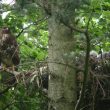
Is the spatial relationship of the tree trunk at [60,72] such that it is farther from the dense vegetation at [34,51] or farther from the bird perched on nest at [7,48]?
the bird perched on nest at [7,48]

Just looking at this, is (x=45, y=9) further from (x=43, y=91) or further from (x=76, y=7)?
(x=43, y=91)

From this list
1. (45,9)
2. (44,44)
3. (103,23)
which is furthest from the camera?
(44,44)

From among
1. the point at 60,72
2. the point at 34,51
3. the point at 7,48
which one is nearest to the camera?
the point at 60,72

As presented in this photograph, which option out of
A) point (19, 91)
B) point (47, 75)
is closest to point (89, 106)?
point (47, 75)

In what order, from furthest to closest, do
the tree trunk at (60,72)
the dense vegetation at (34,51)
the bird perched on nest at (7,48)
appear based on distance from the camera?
the bird perched on nest at (7,48) → the tree trunk at (60,72) → the dense vegetation at (34,51)

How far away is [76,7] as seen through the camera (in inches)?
116

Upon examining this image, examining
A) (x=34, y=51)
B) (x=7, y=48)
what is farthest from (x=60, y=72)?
(x=34, y=51)

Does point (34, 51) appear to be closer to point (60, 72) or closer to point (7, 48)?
point (7, 48)

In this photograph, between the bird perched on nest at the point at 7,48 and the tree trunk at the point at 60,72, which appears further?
the bird perched on nest at the point at 7,48

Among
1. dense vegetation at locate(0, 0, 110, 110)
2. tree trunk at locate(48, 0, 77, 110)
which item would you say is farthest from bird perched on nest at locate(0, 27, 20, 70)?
tree trunk at locate(48, 0, 77, 110)

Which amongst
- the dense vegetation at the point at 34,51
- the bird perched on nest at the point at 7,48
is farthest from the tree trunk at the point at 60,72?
the bird perched on nest at the point at 7,48

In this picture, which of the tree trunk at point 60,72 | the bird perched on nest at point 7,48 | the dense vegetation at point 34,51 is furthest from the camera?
the bird perched on nest at point 7,48

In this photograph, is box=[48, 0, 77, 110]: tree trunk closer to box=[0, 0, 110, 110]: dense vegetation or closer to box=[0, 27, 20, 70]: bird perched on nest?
box=[0, 0, 110, 110]: dense vegetation

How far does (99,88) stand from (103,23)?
0.80 m
